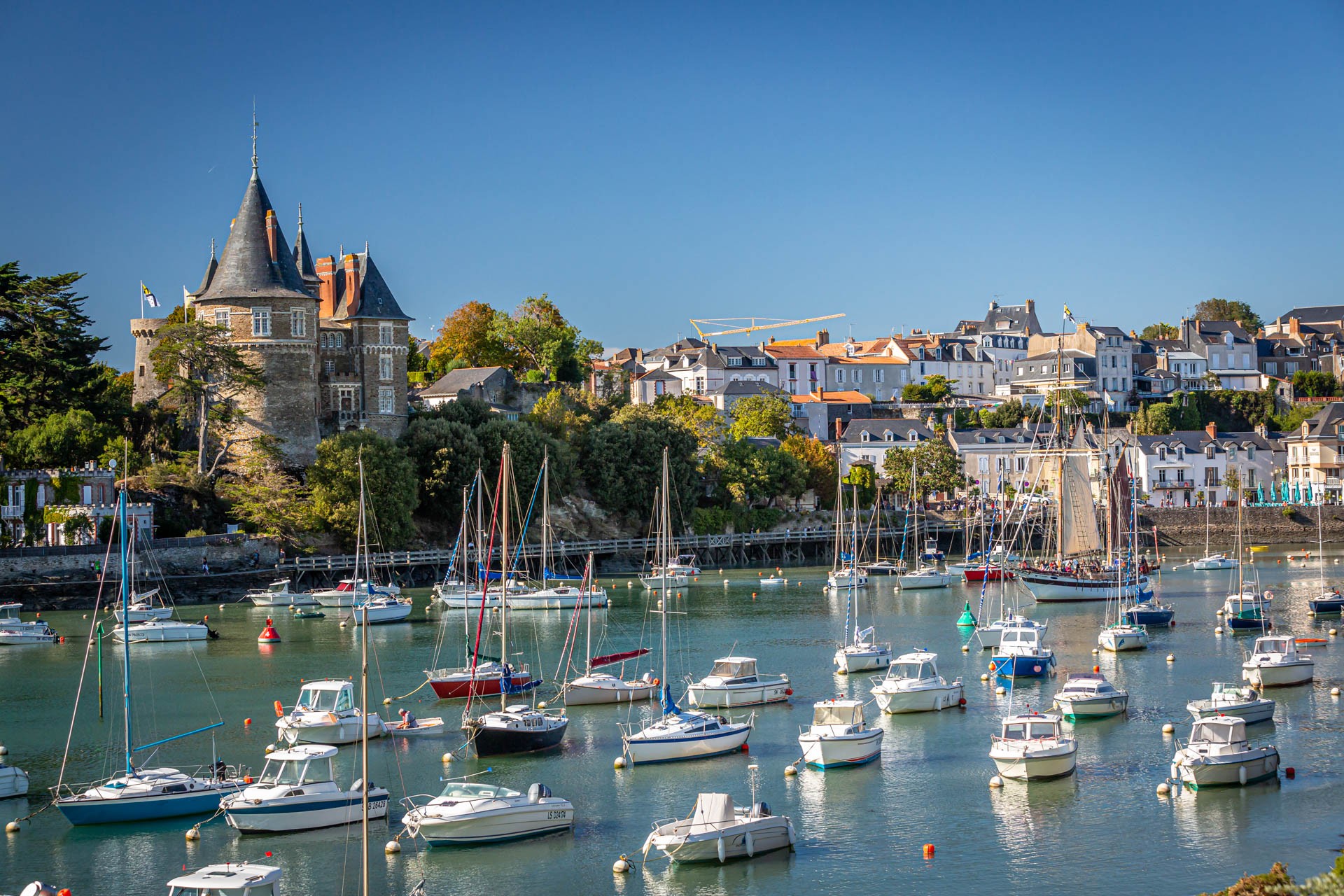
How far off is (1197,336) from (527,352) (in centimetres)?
8404

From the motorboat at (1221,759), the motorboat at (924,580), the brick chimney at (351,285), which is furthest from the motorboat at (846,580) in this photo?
the motorboat at (1221,759)

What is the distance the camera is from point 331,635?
64.8 meters

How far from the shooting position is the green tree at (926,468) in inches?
4867

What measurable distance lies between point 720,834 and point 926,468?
97.7m

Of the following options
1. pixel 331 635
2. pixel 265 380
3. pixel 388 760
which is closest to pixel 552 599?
pixel 331 635

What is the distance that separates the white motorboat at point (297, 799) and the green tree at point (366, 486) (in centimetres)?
5050

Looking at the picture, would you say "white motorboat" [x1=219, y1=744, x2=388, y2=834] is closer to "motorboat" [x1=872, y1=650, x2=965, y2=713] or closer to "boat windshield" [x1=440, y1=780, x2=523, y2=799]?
"boat windshield" [x1=440, y1=780, x2=523, y2=799]

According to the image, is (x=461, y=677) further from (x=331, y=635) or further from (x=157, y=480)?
(x=157, y=480)

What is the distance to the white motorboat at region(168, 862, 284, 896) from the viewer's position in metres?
24.4

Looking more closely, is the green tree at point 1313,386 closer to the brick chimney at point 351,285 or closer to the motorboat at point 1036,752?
the brick chimney at point 351,285

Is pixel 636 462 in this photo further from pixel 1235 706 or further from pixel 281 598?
pixel 1235 706

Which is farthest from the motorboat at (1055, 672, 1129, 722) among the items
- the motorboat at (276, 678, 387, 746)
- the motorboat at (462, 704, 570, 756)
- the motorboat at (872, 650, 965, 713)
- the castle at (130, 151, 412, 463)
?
the castle at (130, 151, 412, 463)

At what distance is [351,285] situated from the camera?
3772 inches

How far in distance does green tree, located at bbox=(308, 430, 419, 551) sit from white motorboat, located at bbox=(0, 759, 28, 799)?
4713 centimetres
